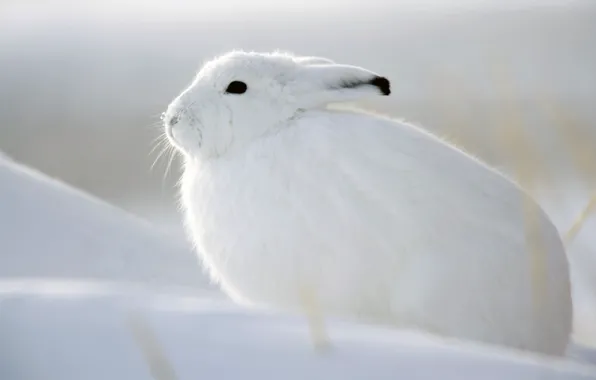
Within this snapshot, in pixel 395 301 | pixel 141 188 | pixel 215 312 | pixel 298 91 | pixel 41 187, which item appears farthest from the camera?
pixel 141 188

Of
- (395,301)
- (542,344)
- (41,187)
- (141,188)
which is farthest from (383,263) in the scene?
(141,188)

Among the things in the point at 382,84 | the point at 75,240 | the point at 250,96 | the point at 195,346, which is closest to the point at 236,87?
the point at 250,96

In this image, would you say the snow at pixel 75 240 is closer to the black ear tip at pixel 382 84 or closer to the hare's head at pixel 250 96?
the hare's head at pixel 250 96

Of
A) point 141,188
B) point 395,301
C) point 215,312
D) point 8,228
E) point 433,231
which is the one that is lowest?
point 141,188

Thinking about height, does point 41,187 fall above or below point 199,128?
below

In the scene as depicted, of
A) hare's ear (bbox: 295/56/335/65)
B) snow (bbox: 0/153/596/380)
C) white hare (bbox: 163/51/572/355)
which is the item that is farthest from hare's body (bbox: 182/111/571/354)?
snow (bbox: 0/153/596/380)

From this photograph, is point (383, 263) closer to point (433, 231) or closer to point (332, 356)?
point (433, 231)

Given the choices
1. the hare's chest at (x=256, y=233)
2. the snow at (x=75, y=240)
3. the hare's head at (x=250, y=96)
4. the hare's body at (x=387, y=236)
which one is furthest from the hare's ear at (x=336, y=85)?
the snow at (x=75, y=240)
